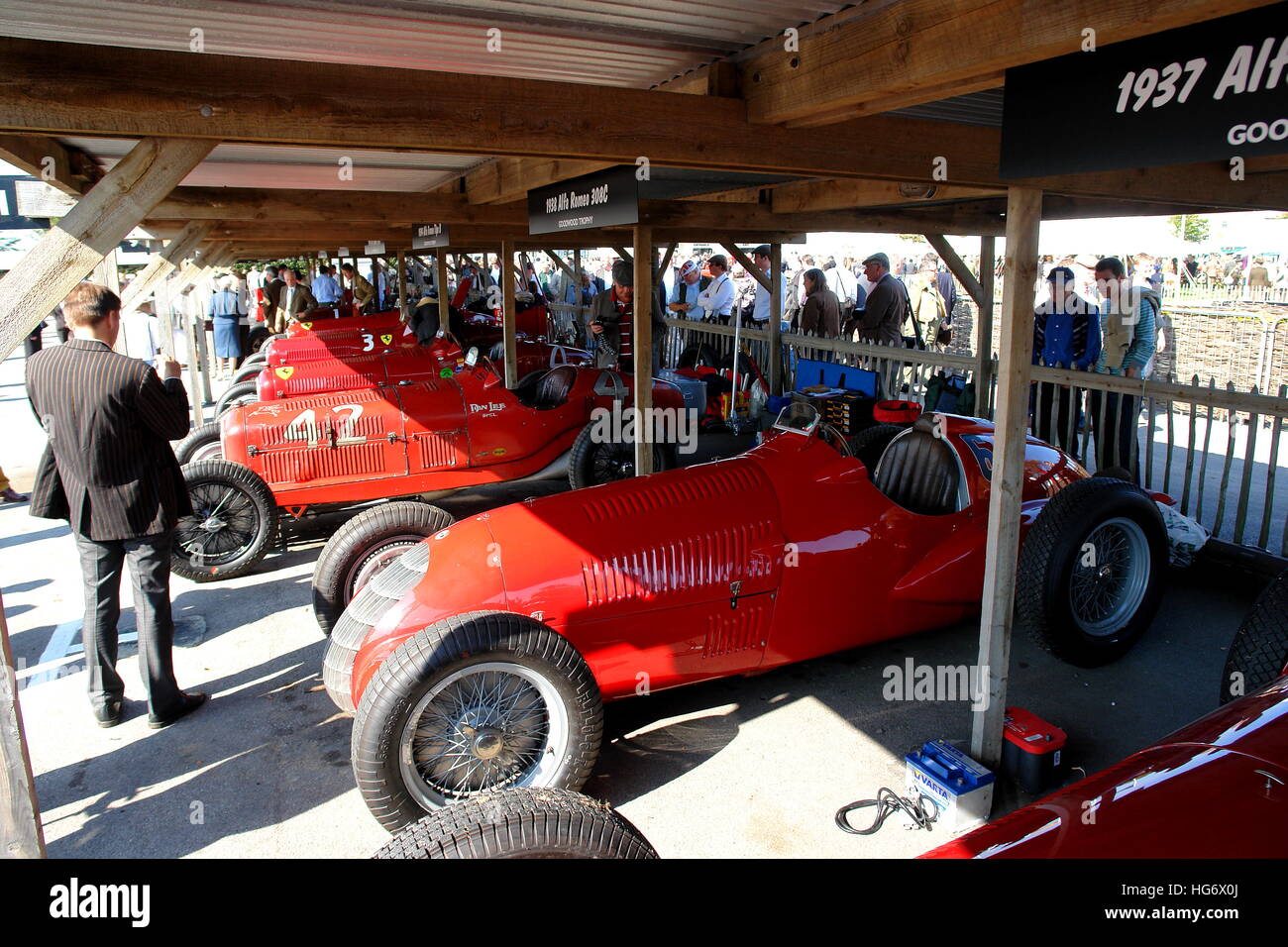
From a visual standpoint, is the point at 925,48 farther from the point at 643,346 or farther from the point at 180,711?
the point at 180,711

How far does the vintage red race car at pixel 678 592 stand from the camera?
3383 mm

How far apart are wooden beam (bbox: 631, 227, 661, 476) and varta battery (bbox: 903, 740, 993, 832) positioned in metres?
3.21

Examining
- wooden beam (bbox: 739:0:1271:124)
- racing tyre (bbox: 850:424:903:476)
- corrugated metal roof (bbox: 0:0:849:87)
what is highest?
corrugated metal roof (bbox: 0:0:849:87)

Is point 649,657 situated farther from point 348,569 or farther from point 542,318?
point 542,318

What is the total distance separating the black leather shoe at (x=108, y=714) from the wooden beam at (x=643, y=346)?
11.5 feet

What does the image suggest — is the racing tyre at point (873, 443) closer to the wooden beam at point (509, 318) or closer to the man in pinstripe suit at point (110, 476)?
the man in pinstripe suit at point (110, 476)

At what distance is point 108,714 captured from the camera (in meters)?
4.46

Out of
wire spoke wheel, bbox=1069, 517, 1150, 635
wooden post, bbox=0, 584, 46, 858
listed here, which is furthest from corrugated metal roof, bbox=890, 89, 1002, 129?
wooden post, bbox=0, 584, 46, 858

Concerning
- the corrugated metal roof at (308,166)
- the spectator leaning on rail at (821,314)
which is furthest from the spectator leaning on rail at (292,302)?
the spectator leaning on rail at (821,314)

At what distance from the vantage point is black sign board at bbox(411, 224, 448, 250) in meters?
8.82

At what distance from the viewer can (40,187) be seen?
694cm

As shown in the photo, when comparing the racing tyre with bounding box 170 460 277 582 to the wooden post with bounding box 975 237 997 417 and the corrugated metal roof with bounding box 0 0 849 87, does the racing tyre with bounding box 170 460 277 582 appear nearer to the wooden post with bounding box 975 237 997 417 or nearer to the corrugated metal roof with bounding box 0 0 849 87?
the corrugated metal roof with bounding box 0 0 849 87
